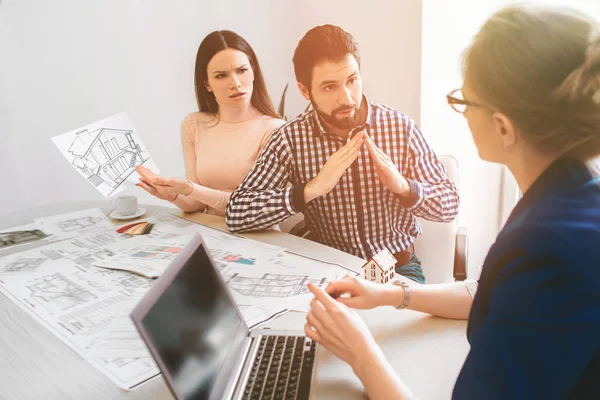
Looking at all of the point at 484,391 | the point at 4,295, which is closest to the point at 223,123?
the point at 4,295

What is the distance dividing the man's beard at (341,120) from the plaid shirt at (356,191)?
0.03 meters

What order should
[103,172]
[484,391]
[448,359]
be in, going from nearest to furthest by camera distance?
[484,391]
[448,359]
[103,172]

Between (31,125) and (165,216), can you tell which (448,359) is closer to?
(165,216)

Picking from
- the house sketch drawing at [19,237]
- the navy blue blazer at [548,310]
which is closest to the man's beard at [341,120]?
the navy blue blazer at [548,310]

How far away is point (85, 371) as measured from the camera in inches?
33.5

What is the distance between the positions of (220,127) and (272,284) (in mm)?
924

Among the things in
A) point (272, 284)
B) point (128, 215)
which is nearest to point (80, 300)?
point (272, 284)

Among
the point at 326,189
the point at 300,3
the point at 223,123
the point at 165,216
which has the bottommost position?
the point at 165,216

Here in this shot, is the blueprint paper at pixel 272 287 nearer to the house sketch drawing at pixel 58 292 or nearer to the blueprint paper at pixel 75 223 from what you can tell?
the house sketch drawing at pixel 58 292

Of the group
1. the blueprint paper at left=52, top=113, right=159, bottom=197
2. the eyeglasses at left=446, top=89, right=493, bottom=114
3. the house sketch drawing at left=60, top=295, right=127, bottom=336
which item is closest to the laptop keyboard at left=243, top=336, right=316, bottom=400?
the house sketch drawing at left=60, top=295, right=127, bottom=336

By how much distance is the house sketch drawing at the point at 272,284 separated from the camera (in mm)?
1088

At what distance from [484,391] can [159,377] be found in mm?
541

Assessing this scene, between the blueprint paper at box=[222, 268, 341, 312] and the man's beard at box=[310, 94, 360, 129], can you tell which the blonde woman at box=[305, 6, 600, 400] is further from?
the man's beard at box=[310, 94, 360, 129]

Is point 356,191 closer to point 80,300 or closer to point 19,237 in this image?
point 80,300
